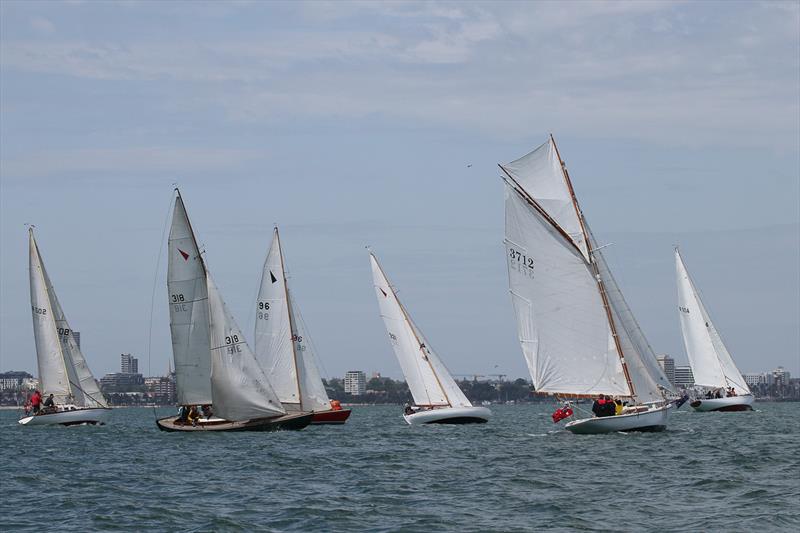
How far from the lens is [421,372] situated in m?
82.7

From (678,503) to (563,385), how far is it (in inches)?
1088

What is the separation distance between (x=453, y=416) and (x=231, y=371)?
62.8ft

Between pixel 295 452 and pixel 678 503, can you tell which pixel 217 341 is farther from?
pixel 678 503

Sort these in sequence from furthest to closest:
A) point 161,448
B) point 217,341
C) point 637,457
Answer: point 217,341, point 161,448, point 637,457

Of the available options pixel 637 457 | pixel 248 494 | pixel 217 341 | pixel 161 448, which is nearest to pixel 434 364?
pixel 217 341

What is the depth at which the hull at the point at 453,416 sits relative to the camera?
80.7 meters

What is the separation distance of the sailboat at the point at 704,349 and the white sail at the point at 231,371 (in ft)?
221

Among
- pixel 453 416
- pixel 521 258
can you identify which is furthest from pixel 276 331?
pixel 521 258

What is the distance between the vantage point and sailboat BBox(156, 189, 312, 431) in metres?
66.4

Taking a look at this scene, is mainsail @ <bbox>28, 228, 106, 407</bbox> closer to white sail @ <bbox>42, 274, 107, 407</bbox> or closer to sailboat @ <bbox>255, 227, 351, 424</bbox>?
white sail @ <bbox>42, 274, 107, 407</bbox>

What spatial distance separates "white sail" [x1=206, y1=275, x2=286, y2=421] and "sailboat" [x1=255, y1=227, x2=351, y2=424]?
A: 13212mm

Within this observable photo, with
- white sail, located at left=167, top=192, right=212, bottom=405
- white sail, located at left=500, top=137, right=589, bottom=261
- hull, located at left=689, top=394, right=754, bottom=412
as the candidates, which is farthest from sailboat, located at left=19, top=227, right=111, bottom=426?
hull, located at left=689, top=394, right=754, bottom=412

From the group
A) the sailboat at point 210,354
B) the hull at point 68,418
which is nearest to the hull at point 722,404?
the hull at point 68,418

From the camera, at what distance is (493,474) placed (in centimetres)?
4297
